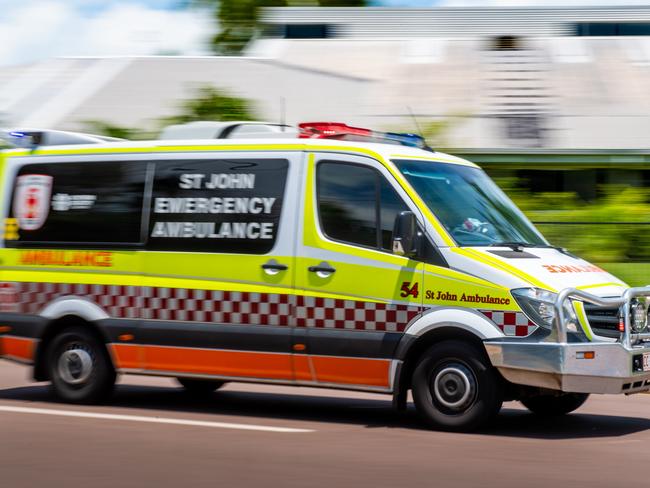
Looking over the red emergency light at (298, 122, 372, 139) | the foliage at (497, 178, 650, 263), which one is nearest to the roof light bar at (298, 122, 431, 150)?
the red emergency light at (298, 122, 372, 139)

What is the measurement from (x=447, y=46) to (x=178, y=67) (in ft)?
24.8

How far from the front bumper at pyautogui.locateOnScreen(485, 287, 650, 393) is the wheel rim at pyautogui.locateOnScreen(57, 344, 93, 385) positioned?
3.48m

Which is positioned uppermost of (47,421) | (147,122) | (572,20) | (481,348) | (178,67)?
(572,20)

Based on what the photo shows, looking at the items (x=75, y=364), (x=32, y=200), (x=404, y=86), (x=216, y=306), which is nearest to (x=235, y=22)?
(x=404, y=86)

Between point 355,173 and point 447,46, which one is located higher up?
point 447,46

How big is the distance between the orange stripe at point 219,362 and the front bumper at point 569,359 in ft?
5.43

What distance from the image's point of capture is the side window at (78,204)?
31.3 feet

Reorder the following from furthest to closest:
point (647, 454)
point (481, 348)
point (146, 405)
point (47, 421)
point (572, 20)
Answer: point (572, 20) < point (146, 405) < point (47, 421) < point (481, 348) < point (647, 454)

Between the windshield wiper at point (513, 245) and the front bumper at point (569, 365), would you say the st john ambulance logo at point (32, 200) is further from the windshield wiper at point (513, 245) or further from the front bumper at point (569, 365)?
the front bumper at point (569, 365)

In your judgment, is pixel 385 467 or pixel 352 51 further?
pixel 352 51

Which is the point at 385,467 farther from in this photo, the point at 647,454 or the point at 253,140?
the point at 253,140

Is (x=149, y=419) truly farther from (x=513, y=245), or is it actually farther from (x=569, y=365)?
(x=569, y=365)

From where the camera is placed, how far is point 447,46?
33.6 metres

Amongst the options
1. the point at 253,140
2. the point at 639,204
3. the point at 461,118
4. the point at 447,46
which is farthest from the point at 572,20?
the point at 253,140
